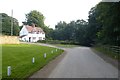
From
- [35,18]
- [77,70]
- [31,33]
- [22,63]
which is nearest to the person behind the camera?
[77,70]

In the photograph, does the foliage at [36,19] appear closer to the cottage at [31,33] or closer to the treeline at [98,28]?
the treeline at [98,28]

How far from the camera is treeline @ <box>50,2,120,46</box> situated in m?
29.0

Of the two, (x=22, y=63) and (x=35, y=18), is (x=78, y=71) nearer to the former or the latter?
(x=22, y=63)

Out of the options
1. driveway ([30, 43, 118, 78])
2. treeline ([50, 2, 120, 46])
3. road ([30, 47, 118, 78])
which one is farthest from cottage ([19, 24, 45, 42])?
road ([30, 47, 118, 78])

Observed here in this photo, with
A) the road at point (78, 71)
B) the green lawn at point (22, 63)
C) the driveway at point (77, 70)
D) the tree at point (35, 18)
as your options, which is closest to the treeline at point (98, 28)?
the green lawn at point (22, 63)

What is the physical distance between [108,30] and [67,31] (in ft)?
259

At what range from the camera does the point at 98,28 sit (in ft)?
233

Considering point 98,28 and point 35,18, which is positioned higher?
point 35,18

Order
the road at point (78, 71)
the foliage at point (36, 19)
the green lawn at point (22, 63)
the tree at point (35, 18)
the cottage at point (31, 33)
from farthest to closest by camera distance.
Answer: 1. the tree at point (35, 18)
2. the foliage at point (36, 19)
3. the cottage at point (31, 33)
4. the green lawn at point (22, 63)
5. the road at point (78, 71)

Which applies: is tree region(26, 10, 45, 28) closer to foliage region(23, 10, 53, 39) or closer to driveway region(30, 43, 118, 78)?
foliage region(23, 10, 53, 39)

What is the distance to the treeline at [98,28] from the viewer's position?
2897 centimetres

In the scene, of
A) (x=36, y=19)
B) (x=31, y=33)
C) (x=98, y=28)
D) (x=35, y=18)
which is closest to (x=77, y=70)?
(x=98, y=28)

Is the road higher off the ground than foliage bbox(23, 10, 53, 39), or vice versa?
foliage bbox(23, 10, 53, 39)

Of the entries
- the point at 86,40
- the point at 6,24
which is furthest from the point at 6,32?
the point at 86,40
